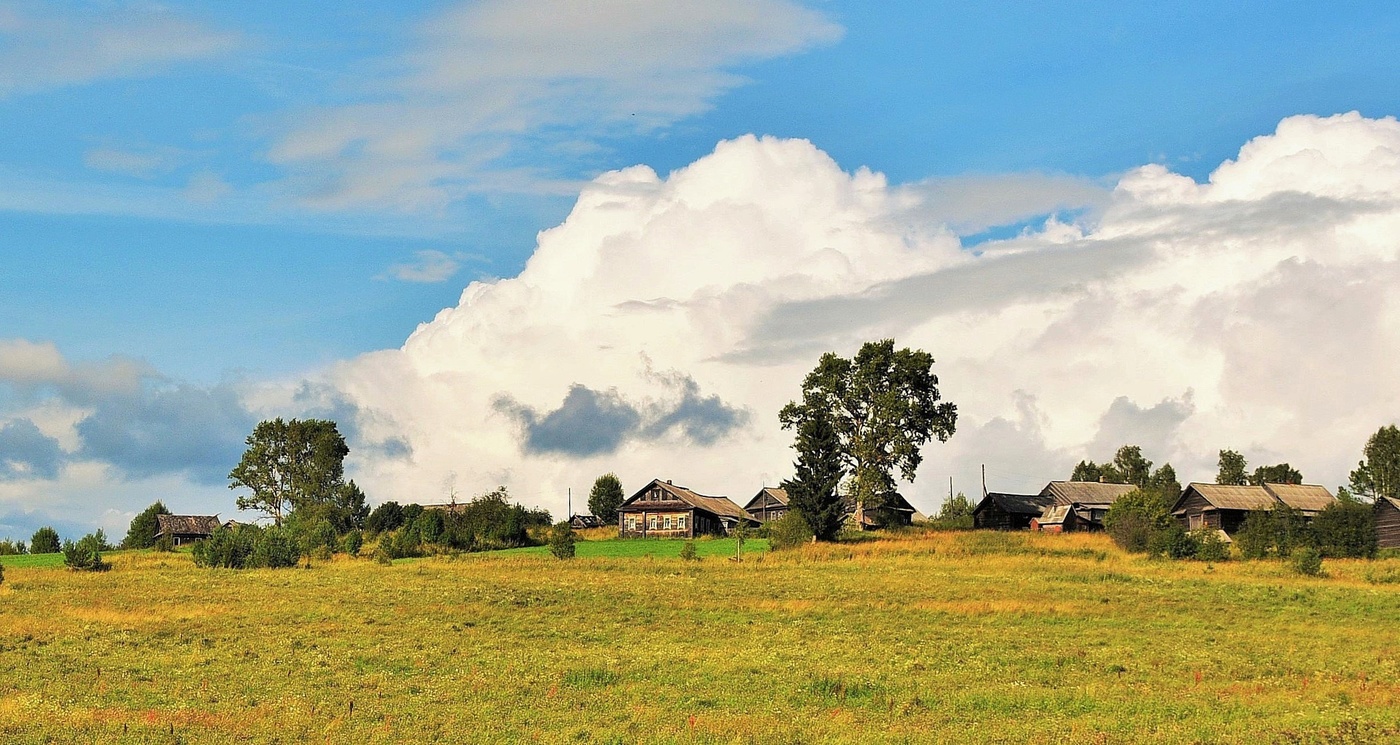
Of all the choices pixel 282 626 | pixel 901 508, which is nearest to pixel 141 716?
pixel 282 626

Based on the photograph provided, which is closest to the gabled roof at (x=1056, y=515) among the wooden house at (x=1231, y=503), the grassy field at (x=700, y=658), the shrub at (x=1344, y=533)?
the wooden house at (x=1231, y=503)

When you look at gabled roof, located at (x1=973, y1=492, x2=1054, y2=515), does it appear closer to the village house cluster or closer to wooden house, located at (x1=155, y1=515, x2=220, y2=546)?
the village house cluster

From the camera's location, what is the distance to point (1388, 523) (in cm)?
9262

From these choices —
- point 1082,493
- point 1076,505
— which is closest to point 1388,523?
point 1076,505

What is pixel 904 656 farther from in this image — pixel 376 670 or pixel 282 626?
pixel 282 626

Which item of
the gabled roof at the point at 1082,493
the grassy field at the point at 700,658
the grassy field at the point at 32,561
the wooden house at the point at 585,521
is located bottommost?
the grassy field at the point at 700,658

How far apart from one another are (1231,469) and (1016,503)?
6707 centimetres

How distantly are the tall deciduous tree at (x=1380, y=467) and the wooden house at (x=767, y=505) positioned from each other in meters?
76.2

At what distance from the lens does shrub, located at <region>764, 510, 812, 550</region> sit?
80.0 metres

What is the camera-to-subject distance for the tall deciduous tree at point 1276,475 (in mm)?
164250

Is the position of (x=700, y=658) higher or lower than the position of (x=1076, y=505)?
lower

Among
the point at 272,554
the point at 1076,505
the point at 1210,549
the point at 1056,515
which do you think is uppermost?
the point at 1076,505

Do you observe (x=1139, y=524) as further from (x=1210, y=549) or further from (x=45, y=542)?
(x=45, y=542)

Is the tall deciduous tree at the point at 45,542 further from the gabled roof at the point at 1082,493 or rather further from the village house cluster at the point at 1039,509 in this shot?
the gabled roof at the point at 1082,493
